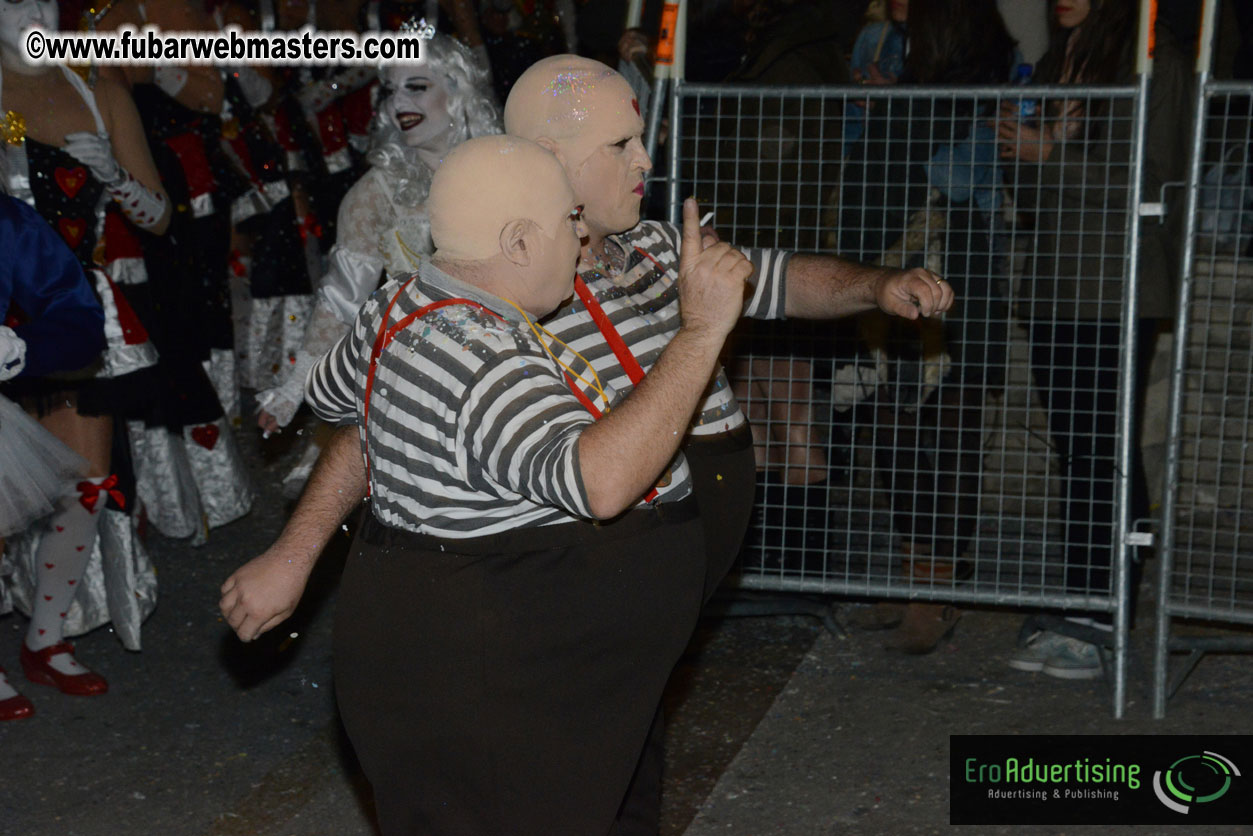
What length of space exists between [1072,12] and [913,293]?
6.55ft

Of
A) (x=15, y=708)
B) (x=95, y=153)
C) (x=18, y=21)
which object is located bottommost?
(x=15, y=708)

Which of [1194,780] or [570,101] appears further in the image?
[1194,780]

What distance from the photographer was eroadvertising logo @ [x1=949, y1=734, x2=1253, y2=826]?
375 cm

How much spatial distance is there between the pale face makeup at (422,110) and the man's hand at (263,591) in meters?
2.11

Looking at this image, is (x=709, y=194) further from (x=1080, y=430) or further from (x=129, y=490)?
(x=129, y=490)

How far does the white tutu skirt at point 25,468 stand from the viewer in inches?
152

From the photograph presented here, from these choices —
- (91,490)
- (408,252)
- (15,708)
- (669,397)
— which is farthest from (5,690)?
(669,397)

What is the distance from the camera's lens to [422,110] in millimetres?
4441

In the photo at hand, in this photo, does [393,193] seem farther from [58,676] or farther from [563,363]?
[563,363]

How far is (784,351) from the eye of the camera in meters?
4.73

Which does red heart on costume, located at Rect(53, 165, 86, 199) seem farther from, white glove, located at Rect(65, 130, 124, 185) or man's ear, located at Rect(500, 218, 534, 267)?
man's ear, located at Rect(500, 218, 534, 267)

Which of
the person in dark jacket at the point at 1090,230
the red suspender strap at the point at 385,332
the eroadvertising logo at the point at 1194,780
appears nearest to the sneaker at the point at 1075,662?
the person in dark jacket at the point at 1090,230

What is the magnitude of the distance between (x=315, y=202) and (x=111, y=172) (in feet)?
8.58

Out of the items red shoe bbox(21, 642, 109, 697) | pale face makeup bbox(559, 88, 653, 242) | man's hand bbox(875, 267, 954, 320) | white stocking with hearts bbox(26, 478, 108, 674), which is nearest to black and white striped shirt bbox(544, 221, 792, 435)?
pale face makeup bbox(559, 88, 653, 242)
